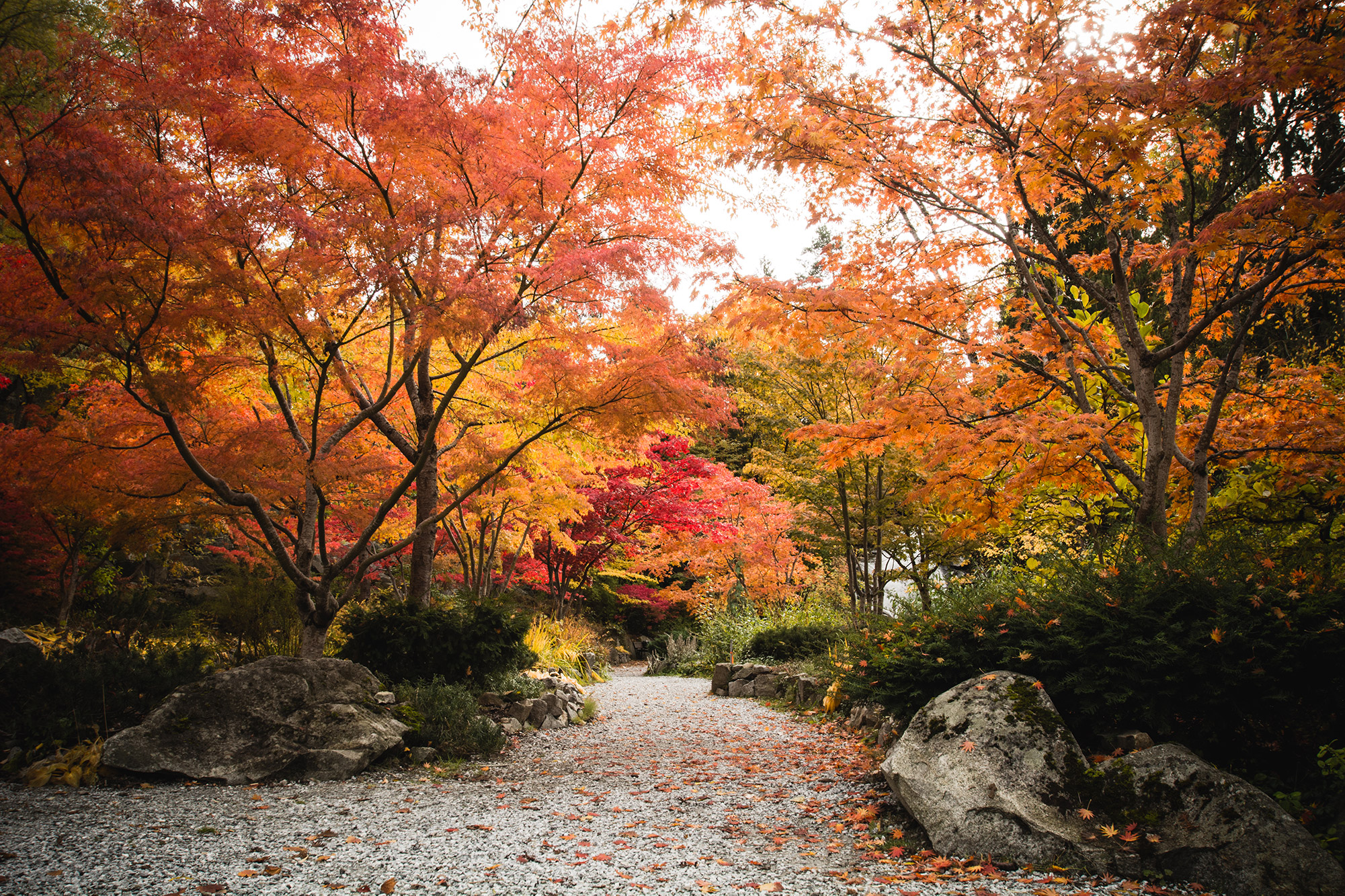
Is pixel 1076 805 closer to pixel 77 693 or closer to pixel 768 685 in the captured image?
pixel 77 693

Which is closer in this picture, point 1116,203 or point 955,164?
point 1116,203

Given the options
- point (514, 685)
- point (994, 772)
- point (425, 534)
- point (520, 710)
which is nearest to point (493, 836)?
point (994, 772)

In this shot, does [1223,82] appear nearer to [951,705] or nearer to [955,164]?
[955,164]

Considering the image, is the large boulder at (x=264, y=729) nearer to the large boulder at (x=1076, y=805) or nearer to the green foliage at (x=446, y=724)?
the green foliage at (x=446, y=724)

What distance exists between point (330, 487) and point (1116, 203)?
Result: 6619mm

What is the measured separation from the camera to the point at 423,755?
536 cm

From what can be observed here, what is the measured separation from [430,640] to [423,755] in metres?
1.49

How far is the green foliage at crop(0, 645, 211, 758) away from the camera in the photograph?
4.64 metres

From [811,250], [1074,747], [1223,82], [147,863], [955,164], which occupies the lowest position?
[147,863]

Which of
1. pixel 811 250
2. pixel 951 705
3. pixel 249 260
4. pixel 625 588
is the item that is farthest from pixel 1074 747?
pixel 811 250

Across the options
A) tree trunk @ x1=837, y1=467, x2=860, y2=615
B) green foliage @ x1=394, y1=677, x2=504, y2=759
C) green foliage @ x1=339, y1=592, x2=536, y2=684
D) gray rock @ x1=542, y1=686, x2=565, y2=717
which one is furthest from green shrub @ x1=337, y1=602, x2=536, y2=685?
tree trunk @ x1=837, y1=467, x2=860, y2=615

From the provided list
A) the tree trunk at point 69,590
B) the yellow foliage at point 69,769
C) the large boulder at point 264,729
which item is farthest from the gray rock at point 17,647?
the tree trunk at point 69,590

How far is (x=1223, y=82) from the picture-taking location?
11.0 feet

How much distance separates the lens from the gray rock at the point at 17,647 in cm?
496
